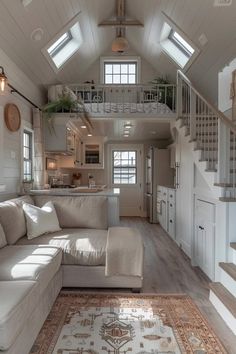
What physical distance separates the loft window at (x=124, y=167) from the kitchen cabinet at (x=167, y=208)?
1781mm

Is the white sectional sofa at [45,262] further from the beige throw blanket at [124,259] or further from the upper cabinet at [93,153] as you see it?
the upper cabinet at [93,153]

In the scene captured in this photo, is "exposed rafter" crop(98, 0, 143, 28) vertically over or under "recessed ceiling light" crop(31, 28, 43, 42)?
over

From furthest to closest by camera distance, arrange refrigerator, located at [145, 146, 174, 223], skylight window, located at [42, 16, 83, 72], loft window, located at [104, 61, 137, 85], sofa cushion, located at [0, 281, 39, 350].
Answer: loft window, located at [104, 61, 137, 85]
refrigerator, located at [145, 146, 174, 223]
skylight window, located at [42, 16, 83, 72]
sofa cushion, located at [0, 281, 39, 350]

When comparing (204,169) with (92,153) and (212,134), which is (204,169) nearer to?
(212,134)

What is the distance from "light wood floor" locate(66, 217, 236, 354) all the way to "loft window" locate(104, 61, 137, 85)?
476 centimetres

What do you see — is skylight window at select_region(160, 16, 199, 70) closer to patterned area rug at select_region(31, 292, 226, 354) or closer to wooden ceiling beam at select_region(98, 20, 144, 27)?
wooden ceiling beam at select_region(98, 20, 144, 27)

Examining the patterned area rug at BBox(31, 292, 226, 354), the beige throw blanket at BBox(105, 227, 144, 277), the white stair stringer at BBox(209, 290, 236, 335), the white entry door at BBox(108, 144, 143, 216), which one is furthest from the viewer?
the white entry door at BBox(108, 144, 143, 216)

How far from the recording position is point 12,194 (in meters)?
4.02

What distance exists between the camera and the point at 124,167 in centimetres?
866

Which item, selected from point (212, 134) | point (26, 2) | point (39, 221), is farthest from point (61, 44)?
point (39, 221)

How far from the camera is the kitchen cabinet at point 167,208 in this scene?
546cm

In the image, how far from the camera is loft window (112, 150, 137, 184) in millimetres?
8648

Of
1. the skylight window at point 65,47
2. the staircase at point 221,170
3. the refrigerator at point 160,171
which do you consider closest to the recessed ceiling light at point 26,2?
the skylight window at point 65,47

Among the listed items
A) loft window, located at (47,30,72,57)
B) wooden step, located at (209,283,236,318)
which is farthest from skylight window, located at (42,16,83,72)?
wooden step, located at (209,283,236,318)
